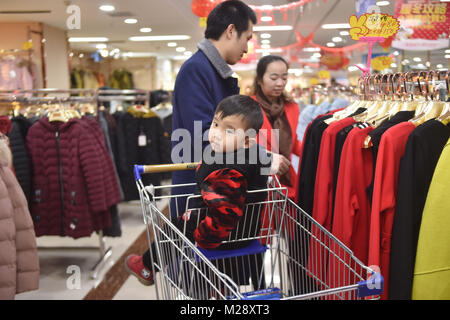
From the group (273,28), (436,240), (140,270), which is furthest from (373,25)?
(140,270)

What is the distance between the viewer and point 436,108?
1.48 meters

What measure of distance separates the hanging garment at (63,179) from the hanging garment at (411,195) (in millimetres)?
2468

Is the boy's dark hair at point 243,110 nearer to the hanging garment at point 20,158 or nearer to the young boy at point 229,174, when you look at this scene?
the young boy at point 229,174

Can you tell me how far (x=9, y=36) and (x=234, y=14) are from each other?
4069 millimetres

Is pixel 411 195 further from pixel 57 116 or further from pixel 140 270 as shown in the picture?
pixel 57 116

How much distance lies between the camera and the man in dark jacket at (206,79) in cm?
171

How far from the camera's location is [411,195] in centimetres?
133

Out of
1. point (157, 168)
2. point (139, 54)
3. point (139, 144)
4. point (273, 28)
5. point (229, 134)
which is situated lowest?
point (139, 144)

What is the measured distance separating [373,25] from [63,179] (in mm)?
2437

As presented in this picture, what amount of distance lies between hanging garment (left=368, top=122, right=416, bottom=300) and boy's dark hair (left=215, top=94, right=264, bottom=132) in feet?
1.39

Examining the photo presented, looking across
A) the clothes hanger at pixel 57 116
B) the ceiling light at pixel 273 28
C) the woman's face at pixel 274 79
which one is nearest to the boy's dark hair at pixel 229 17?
the woman's face at pixel 274 79

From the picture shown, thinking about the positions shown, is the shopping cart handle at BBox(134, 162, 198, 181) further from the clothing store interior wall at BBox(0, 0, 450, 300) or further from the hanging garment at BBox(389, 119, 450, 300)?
the hanging garment at BBox(389, 119, 450, 300)

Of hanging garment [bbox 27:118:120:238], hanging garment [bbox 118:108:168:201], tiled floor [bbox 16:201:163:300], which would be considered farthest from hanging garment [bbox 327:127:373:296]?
hanging garment [bbox 118:108:168:201]

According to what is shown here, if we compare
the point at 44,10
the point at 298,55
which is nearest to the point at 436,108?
the point at 298,55
